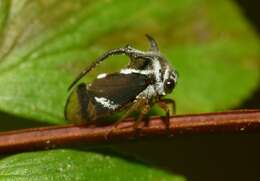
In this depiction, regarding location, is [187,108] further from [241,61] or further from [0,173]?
[0,173]

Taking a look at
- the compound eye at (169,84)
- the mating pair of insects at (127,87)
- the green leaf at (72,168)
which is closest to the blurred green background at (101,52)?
the green leaf at (72,168)

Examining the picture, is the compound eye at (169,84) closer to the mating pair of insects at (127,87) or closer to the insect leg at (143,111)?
the mating pair of insects at (127,87)

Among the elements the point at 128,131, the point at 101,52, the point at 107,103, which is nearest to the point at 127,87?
the point at 107,103

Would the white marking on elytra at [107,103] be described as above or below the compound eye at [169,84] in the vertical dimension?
below

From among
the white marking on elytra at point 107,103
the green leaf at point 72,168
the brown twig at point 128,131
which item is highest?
the white marking on elytra at point 107,103

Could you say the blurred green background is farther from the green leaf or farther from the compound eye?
the compound eye

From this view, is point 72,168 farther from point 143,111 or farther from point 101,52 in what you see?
point 101,52
